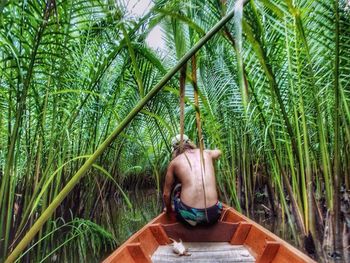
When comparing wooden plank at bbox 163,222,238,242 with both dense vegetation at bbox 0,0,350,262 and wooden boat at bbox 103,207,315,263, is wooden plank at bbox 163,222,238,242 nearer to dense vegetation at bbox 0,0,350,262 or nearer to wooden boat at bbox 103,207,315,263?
wooden boat at bbox 103,207,315,263

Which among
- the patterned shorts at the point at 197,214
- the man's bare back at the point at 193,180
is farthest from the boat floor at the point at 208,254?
the man's bare back at the point at 193,180

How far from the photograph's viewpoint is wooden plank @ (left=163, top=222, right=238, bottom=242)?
9.17ft

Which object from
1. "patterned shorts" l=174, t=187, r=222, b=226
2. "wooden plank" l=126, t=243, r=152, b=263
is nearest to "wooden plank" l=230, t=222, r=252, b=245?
"patterned shorts" l=174, t=187, r=222, b=226

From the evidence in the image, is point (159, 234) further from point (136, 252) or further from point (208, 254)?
point (136, 252)

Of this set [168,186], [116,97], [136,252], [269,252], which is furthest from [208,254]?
[116,97]

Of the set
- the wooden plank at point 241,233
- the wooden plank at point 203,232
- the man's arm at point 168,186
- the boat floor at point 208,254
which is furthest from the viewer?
the man's arm at point 168,186

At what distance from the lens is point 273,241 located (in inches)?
81.0

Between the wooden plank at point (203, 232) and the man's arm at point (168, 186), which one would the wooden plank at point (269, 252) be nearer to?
the wooden plank at point (203, 232)

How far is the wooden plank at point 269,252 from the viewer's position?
2023 mm

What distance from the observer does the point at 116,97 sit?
131 inches

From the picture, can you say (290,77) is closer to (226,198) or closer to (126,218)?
(226,198)

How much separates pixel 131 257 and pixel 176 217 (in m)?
1.25

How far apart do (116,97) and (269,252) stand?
188 centimetres

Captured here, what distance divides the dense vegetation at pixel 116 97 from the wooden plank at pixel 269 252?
0.59m
